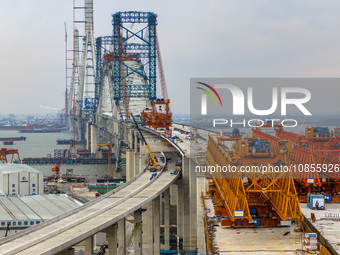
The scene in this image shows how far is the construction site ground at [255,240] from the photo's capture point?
2893 centimetres

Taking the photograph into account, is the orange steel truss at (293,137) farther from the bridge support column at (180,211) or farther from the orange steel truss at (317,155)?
Answer: the bridge support column at (180,211)

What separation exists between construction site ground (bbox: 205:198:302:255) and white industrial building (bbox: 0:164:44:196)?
46.1 metres

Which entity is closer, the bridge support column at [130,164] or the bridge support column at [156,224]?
the bridge support column at [156,224]

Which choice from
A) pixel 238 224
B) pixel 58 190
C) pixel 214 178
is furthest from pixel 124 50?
pixel 238 224

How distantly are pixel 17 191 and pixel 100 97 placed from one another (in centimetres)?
8675

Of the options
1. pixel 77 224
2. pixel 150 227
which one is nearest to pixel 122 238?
pixel 77 224

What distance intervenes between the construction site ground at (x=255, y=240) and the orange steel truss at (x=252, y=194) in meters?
0.81

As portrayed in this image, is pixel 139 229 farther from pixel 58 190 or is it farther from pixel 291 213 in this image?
pixel 58 190

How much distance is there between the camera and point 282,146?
132 ft

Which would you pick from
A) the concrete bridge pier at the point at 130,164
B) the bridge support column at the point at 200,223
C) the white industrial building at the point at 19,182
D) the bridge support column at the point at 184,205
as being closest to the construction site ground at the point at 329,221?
the bridge support column at the point at 200,223

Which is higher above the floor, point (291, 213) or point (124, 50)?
point (124, 50)

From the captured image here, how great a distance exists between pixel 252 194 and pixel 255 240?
6.58 meters

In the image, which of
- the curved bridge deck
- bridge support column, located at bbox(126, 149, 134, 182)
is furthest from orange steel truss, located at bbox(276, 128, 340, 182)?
bridge support column, located at bbox(126, 149, 134, 182)

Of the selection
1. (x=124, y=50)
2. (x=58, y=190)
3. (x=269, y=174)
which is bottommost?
(x=58, y=190)
